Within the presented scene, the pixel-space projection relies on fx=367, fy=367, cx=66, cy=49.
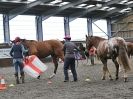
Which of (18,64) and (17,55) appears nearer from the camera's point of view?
(17,55)

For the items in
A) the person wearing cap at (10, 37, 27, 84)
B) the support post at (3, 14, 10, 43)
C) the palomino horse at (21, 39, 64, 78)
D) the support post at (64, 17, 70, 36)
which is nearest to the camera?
the person wearing cap at (10, 37, 27, 84)

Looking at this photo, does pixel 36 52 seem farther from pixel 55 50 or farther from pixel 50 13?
pixel 50 13

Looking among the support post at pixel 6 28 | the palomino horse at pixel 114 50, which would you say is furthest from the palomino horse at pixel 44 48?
the support post at pixel 6 28

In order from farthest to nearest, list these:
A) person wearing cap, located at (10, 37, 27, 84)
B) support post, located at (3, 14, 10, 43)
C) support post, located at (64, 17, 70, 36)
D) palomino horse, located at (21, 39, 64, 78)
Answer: support post, located at (64, 17, 70, 36), support post, located at (3, 14, 10, 43), palomino horse, located at (21, 39, 64, 78), person wearing cap, located at (10, 37, 27, 84)

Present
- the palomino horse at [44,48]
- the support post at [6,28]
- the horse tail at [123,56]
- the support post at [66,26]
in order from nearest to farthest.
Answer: the horse tail at [123,56], the palomino horse at [44,48], the support post at [6,28], the support post at [66,26]

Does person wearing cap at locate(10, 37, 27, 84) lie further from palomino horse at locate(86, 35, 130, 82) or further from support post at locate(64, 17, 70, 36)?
support post at locate(64, 17, 70, 36)

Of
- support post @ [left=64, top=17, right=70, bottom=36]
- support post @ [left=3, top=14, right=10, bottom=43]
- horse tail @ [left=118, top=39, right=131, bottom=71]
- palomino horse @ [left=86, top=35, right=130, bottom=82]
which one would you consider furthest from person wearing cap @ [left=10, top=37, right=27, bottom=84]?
support post @ [left=64, top=17, right=70, bottom=36]

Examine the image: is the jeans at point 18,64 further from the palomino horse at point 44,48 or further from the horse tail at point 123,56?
the horse tail at point 123,56

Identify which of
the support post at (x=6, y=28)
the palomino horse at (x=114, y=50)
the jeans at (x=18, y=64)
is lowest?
the jeans at (x=18, y=64)

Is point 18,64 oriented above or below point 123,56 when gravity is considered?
below

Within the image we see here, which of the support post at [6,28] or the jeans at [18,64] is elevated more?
the support post at [6,28]

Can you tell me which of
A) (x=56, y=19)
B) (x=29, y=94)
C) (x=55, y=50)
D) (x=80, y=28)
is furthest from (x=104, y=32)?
(x=29, y=94)

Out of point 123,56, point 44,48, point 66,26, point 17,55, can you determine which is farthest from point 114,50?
point 66,26

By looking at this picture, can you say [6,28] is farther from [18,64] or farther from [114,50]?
[114,50]
